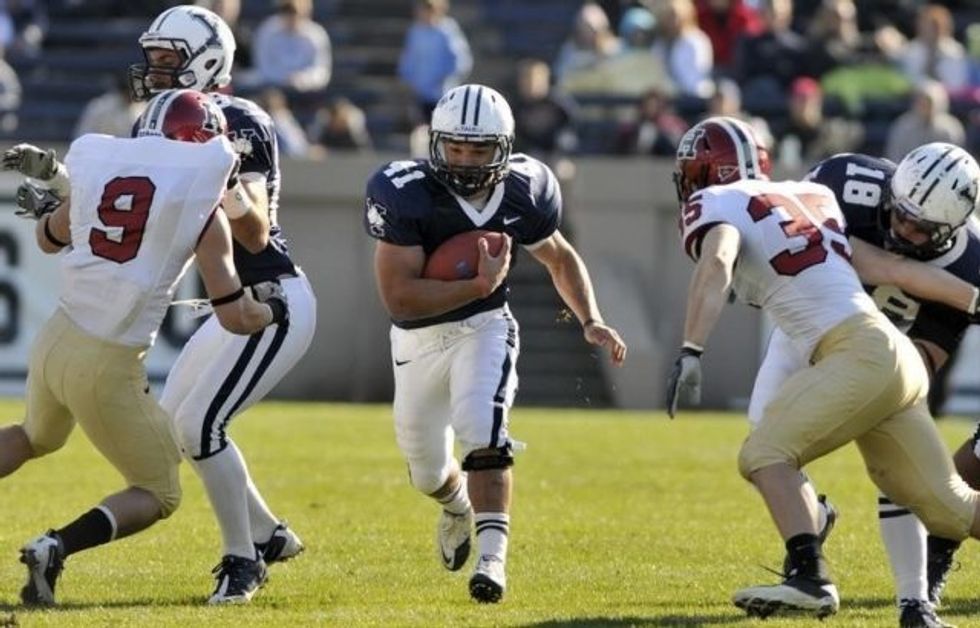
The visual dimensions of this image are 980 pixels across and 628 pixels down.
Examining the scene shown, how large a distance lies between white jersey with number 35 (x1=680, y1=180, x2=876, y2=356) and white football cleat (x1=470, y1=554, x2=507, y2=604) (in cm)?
122

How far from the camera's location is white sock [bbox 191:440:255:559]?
7250 mm

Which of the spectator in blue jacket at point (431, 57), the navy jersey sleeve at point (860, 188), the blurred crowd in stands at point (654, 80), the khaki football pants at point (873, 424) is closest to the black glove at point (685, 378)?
the khaki football pants at point (873, 424)

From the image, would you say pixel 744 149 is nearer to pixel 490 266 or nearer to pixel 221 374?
pixel 490 266

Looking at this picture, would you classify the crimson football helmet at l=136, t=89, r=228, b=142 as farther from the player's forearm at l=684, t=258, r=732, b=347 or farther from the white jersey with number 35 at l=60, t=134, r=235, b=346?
the player's forearm at l=684, t=258, r=732, b=347

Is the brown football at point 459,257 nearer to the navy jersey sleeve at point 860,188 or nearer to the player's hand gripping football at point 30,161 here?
the navy jersey sleeve at point 860,188

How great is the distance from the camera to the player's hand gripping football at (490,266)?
23.7 feet

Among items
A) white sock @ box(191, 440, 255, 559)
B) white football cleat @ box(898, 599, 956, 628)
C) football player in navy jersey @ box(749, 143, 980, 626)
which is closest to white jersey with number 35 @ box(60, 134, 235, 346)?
white sock @ box(191, 440, 255, 559)

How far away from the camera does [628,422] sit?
14.8 metres

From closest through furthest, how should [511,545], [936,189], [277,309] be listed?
[936,189], [277,309], [511,545]

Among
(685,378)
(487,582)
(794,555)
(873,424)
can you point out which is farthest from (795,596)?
(487,582)

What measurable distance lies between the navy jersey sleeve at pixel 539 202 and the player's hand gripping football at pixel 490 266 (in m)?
0.25

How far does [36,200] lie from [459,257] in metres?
1.37

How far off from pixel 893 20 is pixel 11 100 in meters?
7.43

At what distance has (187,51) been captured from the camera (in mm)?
7492
